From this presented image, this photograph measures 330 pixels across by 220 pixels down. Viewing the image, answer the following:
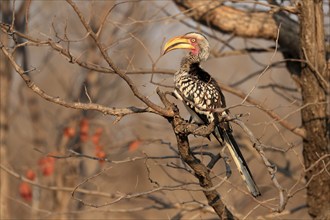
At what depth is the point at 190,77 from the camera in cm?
416

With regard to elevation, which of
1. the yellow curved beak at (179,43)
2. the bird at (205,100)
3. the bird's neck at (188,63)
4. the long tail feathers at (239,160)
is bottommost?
A: the long tail feathers at (239,160)

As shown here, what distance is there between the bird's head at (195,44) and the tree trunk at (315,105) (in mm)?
724

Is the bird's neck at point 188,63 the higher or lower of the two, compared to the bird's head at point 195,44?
lower

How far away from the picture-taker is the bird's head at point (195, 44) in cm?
446

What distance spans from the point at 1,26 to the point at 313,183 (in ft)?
8.70

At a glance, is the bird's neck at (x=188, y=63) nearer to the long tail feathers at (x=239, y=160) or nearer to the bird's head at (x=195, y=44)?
the bird's head at (x=195, y=44)

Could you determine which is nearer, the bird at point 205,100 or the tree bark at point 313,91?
the bird at point 205,100

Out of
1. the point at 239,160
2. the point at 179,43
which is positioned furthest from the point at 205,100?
the point at 179,43

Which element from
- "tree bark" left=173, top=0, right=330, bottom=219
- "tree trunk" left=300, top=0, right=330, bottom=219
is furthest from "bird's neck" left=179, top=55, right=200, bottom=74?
"tree trunk" left=300, top=0, right=330, bottom=219

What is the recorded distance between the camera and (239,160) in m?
4.01

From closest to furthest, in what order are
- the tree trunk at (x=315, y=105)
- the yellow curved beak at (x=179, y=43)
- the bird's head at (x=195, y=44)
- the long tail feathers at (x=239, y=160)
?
1. the long tail feathers at (x=239, y=160)
2. the yellow curved beak at (x=179, y=43)
3. the bird's head at (x=195, y=44)
4. the tree trunk at (x=315, y=105)

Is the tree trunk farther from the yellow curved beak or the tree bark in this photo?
the yellow curved beak

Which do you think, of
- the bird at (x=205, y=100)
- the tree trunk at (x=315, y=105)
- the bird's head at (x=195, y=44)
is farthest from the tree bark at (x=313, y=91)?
the bird at (x=205, y=100)

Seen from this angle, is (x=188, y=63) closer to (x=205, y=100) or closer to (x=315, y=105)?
(x=205, y=100)
